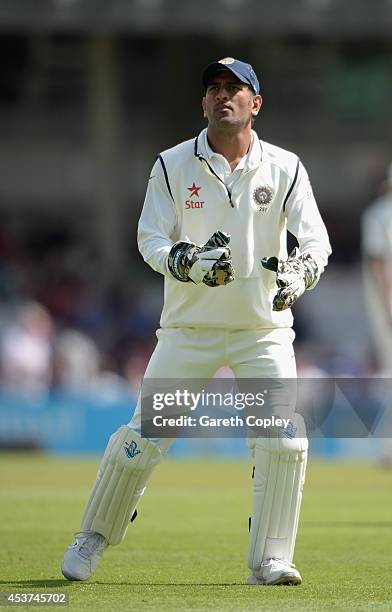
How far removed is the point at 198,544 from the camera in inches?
306

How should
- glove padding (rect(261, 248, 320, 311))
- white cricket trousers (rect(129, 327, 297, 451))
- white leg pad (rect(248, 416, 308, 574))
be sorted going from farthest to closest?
white cricket trousers (rect(129, 327, 297, 451)) → white leg pad (rect(248, 416, 308, 574)) → glove padding (rect(261, 248, 320, 311))

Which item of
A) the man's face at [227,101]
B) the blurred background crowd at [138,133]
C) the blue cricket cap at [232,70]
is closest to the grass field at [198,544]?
the man's face at [227,101]

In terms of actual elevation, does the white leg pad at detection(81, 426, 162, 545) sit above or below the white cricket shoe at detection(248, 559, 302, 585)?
above

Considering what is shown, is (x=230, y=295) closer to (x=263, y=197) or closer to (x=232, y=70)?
(x=263, y=197)

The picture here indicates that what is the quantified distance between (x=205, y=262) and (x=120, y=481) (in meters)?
1.12

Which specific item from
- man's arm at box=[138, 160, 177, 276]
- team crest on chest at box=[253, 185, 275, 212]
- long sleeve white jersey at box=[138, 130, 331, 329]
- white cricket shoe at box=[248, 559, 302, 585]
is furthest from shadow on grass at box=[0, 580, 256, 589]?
team crest on chest at box=[253, 185, 275, 212]

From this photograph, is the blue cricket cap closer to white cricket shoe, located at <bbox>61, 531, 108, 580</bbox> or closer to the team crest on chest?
the team crest on chest

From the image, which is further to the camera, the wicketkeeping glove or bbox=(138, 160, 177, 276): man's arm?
bbox=(138, 160, 177, 276): man's arm

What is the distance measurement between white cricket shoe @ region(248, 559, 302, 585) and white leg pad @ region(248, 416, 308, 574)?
0.02 meters

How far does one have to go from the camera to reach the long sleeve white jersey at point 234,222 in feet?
20.4

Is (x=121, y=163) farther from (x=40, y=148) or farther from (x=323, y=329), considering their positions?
(x=323, y=329)

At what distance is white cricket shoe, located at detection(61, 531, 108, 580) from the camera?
20.2ft

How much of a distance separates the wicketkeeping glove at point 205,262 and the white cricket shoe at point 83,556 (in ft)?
4.11

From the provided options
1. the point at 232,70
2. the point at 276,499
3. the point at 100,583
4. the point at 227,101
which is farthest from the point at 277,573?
the point at 232,70
